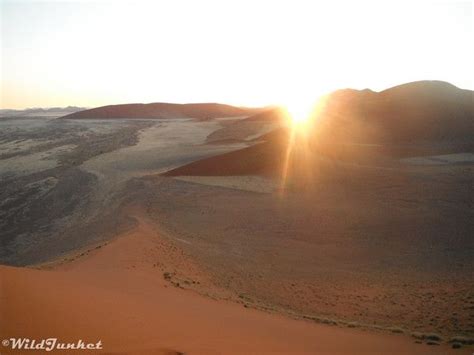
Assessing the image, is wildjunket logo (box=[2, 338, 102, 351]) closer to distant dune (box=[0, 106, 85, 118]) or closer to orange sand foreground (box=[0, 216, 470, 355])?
orange sand foreground (box=[0, 216, 470, 355])

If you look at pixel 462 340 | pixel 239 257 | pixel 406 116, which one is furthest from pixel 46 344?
pixel 406 116

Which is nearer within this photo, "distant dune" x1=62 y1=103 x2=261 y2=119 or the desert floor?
the desert floor

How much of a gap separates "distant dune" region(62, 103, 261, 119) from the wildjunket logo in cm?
8878

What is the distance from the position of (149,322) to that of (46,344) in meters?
1.61

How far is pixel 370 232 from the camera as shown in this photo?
656 inches

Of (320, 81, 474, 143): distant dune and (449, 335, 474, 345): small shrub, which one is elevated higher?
(320, 81, 474, 143): distant dune

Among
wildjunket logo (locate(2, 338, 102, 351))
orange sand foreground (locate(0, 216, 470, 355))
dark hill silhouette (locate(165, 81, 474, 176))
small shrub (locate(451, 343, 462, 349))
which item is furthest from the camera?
dark hill silhouette (locate(165, 81, 474, 176))

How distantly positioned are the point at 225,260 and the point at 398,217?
9060 mm

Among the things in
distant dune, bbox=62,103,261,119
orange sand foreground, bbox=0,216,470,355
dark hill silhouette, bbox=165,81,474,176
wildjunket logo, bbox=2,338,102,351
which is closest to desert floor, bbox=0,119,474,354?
orange sand foreground, bbox=0,216,470,355

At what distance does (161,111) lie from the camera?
101 meters

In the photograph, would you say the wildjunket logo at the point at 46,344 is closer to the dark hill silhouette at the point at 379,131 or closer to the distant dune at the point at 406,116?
the dark hill silhouette at the point at 379,131

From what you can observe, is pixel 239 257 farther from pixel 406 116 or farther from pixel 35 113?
pixel 35 113

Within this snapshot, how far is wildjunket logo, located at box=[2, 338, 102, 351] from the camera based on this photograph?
4.99 m

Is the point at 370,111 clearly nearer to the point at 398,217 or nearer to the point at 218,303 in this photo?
the point at 398,217
